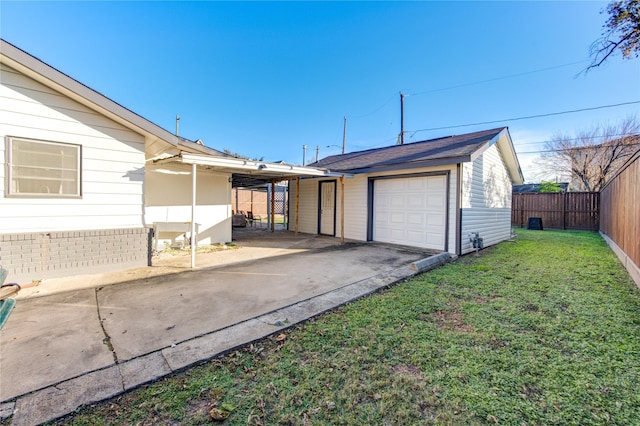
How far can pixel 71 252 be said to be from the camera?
476 centimetres

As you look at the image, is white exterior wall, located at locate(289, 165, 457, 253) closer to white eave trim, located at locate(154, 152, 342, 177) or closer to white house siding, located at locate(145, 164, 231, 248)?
white eave trim, located at locate(154, 152, 342, 177)

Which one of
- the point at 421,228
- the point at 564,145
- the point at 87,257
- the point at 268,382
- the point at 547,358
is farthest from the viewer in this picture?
the point at 564,145

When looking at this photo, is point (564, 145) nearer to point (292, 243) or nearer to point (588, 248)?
point (588, 248)

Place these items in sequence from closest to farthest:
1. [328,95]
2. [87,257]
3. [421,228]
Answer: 1. [87,257]
2. [421,228]
3. [328,95]

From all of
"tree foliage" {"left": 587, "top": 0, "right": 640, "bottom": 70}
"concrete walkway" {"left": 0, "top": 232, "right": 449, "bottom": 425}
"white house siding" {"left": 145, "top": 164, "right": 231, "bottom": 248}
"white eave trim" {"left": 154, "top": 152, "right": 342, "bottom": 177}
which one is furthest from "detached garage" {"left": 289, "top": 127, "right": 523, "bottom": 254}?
"white house siding" {"left": 145, "top": 164, "right": 231, "bottom": 248}

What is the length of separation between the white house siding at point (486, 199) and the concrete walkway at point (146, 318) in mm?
2384

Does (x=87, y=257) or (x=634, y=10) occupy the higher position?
(x=634, y=10)

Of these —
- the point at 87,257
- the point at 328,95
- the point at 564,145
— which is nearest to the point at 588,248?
the point at 87,257

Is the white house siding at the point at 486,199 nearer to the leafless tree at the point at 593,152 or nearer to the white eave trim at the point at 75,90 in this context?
the white eave trim at the point at 75,90

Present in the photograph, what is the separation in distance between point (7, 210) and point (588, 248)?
14.1 m

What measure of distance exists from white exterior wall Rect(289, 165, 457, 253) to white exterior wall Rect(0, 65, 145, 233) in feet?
21.9

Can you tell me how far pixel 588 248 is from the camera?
8.42 m

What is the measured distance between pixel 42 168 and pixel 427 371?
654 centimetres

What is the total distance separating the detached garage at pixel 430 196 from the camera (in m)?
7.42
